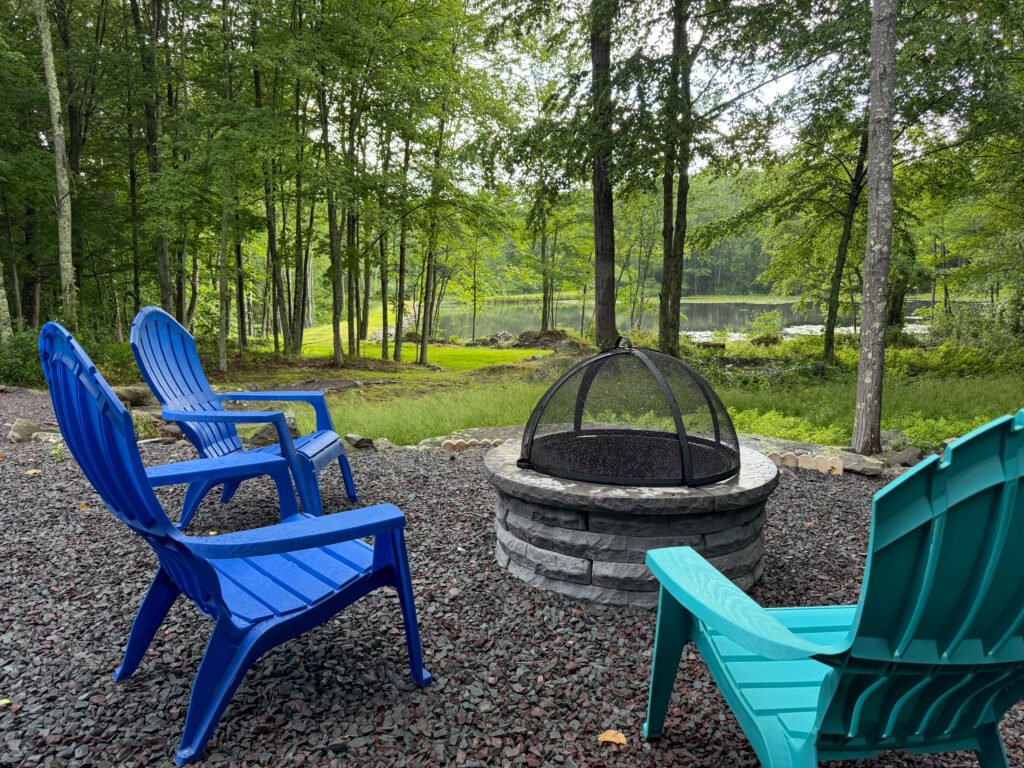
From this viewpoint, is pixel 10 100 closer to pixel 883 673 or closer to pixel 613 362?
pixel 613 362

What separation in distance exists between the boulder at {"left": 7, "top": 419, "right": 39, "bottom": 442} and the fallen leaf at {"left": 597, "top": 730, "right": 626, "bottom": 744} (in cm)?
552

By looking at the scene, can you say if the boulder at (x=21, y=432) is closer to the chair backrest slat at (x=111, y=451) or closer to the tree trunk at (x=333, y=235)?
the chair backrest slat at (x=111, y=451)

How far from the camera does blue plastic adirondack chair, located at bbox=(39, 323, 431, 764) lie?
1.39 metres

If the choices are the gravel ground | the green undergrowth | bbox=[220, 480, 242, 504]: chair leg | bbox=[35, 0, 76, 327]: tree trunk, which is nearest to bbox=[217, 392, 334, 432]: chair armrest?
bbox=[220, 480, 242, 504]: chair leg

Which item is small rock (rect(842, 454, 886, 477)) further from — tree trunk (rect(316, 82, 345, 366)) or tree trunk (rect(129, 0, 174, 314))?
tree trunk (rect(129, 0, 174, 314))

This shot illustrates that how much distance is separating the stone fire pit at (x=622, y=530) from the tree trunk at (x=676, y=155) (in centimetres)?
577

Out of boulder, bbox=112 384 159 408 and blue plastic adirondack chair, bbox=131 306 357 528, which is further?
boulder, bbox=112 384 159 408

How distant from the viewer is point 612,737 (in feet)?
5.22

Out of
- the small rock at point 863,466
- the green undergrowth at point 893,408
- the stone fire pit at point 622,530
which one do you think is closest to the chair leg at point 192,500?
the stone fire pit at point 622,530

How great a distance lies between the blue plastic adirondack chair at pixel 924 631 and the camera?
87 centimetres

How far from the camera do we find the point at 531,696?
176cm

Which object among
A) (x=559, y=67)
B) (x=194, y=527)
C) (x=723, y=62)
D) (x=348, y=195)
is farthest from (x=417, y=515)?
(x=559, y=67)

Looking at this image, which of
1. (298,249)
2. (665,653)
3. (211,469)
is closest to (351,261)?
(298,249)

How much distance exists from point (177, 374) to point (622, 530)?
2665 mm
